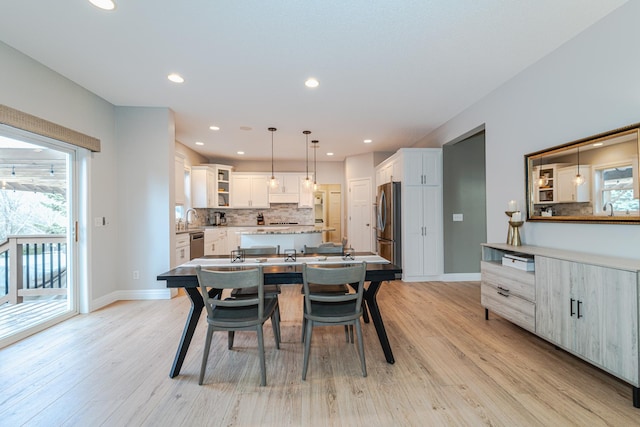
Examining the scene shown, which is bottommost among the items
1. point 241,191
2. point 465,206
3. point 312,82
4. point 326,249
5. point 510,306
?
point 510,306

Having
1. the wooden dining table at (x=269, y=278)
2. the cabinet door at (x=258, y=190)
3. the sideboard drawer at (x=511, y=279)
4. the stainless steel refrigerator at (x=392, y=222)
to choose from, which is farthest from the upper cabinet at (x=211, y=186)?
the sideboard drawer at (x=511, y=279)

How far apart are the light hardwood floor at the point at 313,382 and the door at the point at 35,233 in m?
0.35

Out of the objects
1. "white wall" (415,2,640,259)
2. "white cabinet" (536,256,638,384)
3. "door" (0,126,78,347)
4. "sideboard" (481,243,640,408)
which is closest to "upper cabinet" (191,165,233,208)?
"door" (0,126,78,347)

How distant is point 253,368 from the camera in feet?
6.98

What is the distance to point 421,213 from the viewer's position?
4645 mm

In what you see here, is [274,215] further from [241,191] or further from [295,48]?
[295,48]

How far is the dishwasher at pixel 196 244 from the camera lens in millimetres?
4871

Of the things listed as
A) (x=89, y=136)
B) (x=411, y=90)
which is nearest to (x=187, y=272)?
(x=89, y=136)

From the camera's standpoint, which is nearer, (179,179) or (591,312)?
(591,312)

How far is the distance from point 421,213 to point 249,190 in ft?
14.0

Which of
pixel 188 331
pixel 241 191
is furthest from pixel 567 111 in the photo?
pixel 241 191

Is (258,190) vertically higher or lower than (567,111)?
lower

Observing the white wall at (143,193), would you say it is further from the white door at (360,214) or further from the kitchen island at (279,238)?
the white door at (360,214)

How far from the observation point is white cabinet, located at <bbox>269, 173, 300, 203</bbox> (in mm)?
7102
